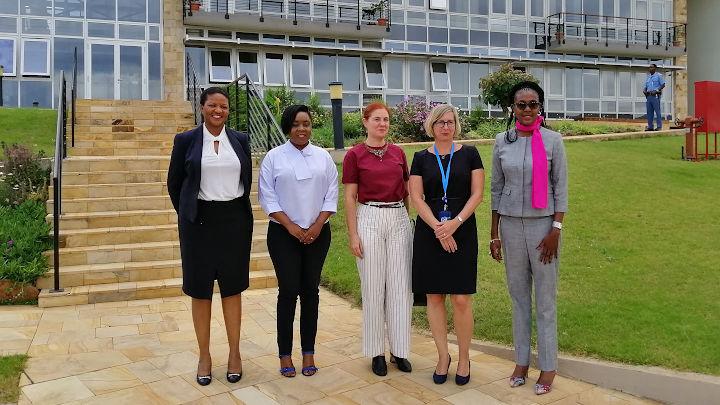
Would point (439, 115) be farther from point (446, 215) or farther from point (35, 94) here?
point (35, 94)

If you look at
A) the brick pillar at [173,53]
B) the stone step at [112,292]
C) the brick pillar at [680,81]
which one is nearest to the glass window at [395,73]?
the brick pillar at [173,53]

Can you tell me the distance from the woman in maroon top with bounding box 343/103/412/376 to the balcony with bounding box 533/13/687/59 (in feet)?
73.8

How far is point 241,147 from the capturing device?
3.76m

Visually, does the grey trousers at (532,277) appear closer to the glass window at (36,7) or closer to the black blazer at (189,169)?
the black blazer at (189,169)

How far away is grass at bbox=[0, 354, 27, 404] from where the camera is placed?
344 cm

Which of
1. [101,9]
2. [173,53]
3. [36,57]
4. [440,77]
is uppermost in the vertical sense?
[101,9]

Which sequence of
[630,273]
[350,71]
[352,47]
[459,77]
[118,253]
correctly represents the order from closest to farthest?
[630,273]
[118,253]
[352,47]
[350,71]
[459,77]

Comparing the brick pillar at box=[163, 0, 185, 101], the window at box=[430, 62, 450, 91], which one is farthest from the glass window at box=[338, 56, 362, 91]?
the brick pillar at box=[163, 0, 185, 101]

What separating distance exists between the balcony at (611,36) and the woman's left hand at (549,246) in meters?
22.6

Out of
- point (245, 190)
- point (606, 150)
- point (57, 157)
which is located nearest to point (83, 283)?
point (57, 157)

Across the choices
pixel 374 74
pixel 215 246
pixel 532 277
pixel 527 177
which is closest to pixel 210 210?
pixel 215 246

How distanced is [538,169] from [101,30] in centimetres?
1854

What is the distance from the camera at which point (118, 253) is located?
20.6 ft

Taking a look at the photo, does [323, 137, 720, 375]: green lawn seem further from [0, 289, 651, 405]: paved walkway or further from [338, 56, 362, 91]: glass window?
[338, 56, 362, 91]: glass window
